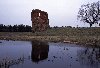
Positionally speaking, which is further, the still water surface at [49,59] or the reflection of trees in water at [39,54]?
the reflection of trees in water at [39,54]

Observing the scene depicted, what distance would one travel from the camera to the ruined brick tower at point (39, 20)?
3031 inches

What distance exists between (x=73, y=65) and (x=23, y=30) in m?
65.7

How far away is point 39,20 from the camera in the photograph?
78.8 m

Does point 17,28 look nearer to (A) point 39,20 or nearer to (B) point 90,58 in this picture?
(A) point 39,20

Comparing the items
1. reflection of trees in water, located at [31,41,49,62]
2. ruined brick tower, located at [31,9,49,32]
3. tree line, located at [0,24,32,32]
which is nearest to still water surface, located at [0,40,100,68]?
reflection of trees in water, located at [31,41,49,62]

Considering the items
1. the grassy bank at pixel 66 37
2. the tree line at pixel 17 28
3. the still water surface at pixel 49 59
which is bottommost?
the still water surface at pixel 49 59

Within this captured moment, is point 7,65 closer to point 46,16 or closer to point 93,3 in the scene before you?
point 46,16

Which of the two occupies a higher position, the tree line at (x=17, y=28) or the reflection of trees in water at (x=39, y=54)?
the tree line at (x=17, y=28)

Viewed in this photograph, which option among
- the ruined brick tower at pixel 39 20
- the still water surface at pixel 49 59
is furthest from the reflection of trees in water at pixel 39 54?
the ruined brick tower at pixel 39 20

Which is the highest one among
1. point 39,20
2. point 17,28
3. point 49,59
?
point 39,20

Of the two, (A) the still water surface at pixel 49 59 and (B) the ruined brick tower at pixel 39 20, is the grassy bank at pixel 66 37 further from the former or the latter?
(A) the still water surface at pixel 49 59

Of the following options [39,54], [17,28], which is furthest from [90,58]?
[17,28]

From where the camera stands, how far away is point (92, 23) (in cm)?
8556

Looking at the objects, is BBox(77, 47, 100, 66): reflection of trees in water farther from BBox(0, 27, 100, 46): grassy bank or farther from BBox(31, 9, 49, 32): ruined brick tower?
BBox(31, 9, 49, 32): ruined brick tower
